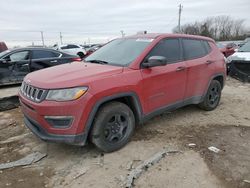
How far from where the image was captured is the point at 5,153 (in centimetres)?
402

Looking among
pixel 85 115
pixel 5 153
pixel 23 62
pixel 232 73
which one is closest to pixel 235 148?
pixel 85 115

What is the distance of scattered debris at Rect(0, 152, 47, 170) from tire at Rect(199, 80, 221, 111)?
354 centimetres

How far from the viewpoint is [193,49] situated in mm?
5160

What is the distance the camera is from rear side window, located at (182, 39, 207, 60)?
4.96 m

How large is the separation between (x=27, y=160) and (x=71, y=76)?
4.60 ft

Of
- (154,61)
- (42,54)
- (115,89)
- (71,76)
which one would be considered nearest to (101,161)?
(115,89)

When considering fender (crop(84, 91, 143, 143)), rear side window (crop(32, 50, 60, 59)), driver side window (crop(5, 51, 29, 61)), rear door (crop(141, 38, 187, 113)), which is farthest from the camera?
rear side window (crop(32, 50, 60, 59))

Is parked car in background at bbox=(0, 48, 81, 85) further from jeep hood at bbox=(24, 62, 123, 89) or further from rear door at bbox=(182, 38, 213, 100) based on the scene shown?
rear door at bbox=(182, 38, 213, 100)

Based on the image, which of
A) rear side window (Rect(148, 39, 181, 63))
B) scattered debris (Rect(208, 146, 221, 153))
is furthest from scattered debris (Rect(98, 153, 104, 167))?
rear side window (Rect(148, 39, 181, 63))

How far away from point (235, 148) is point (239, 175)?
799 millimetres

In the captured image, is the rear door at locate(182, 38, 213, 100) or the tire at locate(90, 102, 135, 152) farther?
the rear door at locate(182, 38, 213, 100)

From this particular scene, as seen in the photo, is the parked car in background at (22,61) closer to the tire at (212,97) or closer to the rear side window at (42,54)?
the rear side window at (42,54)

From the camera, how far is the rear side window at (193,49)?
4.96m

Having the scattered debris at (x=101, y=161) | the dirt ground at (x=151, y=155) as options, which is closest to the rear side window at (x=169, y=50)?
the dirt ground at (x=151, y=155)
